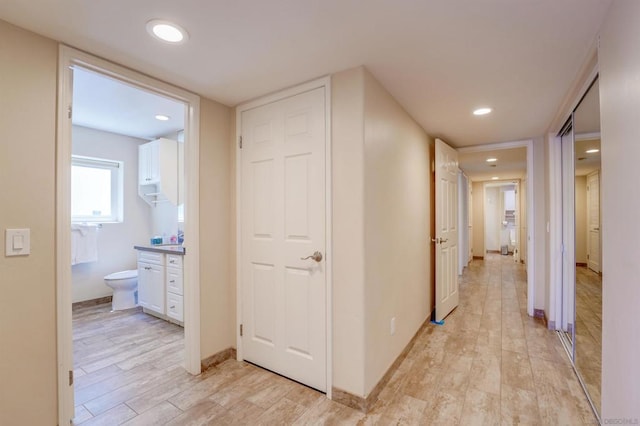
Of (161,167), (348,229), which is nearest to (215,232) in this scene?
(348,229)

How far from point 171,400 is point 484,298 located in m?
4.15

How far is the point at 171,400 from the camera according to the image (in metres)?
1.94

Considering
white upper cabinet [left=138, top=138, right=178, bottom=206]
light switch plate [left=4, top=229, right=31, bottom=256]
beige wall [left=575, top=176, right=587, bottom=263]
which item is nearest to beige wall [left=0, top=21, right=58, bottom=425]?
light switch plate [left=4, top=229, right=31, bottom=256]

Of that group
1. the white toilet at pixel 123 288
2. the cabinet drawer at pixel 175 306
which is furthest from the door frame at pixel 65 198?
the white toilet at pixel 123 288

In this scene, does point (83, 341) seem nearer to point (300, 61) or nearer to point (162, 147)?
point (162, 147)

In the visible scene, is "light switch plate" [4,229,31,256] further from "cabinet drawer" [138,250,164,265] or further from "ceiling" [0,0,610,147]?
"cabinet drawer" [138,250,164,265]

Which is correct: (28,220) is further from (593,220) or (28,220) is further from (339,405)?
(593,220)

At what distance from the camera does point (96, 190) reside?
13.2 ft

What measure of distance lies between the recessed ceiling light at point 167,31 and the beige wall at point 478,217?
8544 mm

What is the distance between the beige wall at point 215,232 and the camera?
2.34m

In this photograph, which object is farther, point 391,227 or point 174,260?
point 174,260

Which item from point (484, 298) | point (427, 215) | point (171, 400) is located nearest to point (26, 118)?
point (171, 400)

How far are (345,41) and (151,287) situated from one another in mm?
3406

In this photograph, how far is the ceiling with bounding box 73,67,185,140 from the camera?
2.51 metres
